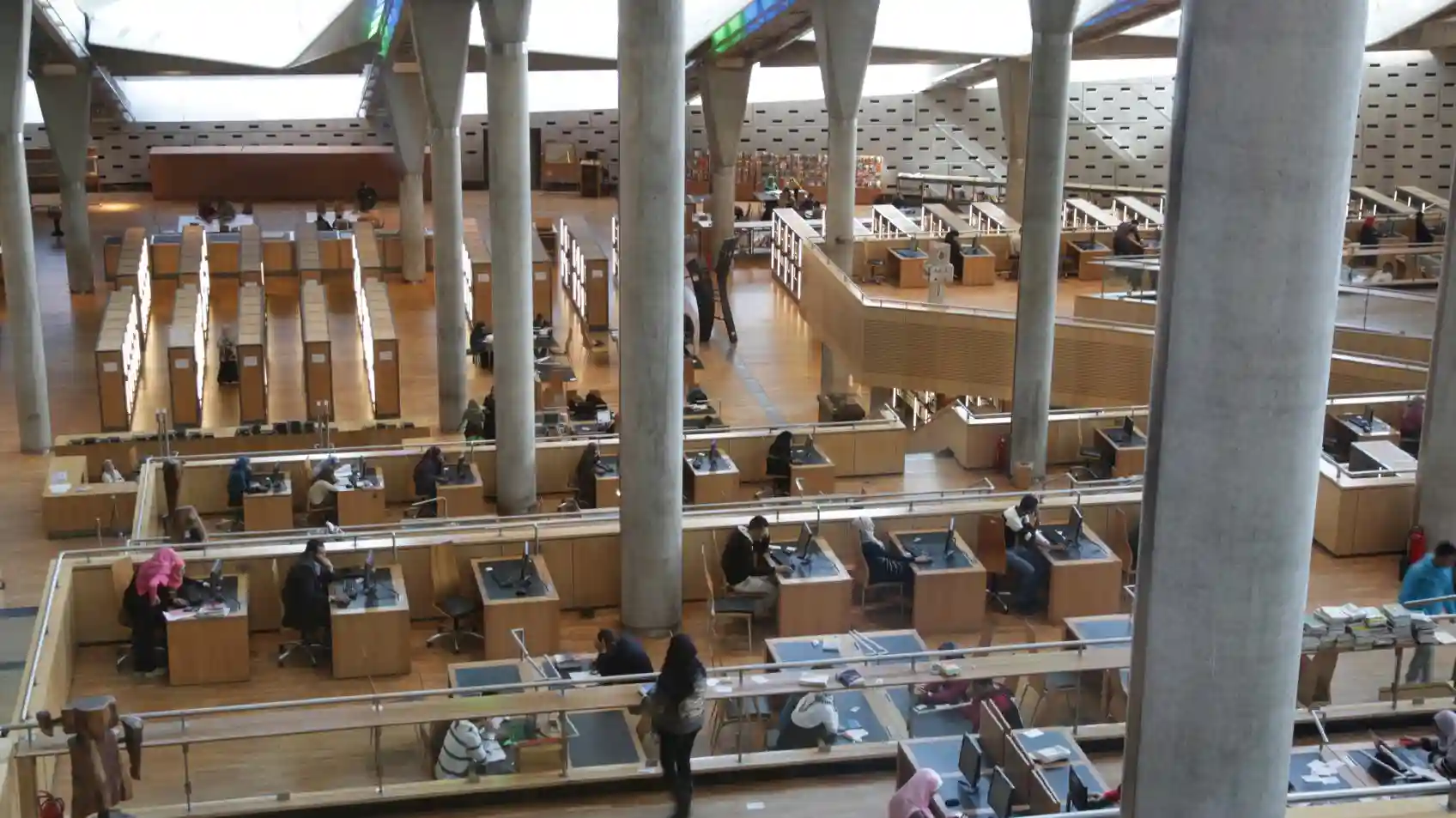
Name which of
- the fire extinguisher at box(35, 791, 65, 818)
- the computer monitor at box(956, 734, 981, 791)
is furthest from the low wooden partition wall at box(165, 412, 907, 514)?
the computer monitor at box(956, 734, 981, 791)

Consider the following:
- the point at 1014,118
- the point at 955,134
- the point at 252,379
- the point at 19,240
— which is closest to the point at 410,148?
the point at 252,379

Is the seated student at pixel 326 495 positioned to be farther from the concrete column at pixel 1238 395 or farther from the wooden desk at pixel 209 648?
the concrete column at pixel 1238 395

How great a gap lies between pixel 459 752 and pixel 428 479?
7.82m

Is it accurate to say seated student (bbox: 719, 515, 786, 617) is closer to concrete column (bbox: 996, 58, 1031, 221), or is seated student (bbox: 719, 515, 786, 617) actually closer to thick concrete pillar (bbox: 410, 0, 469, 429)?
thick concrete pillar (bbox: 410, 0, 469, 429)

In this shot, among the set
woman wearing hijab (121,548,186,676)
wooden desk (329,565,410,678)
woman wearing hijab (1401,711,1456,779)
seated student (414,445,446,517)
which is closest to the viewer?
woman wearing hijab (1401,711,1456,779)

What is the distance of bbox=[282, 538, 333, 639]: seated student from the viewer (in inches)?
518

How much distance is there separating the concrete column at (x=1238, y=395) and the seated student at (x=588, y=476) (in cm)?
1150

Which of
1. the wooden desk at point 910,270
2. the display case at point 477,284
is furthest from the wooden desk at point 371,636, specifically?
the wooden desk at point 910,270

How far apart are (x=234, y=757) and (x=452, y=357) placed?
1245 centimetres

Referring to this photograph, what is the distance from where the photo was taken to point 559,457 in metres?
18.8

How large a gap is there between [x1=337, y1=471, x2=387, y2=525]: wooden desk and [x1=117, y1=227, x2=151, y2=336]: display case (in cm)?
932

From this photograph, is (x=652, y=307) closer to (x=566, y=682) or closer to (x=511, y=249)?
(x=566, y=682)

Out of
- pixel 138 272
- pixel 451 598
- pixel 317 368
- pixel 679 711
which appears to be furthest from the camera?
pixel 138 272

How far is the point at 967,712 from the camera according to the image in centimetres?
1038
